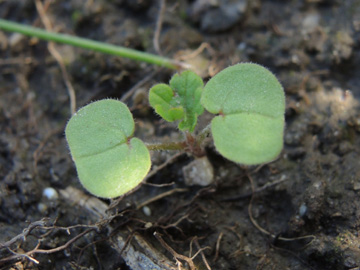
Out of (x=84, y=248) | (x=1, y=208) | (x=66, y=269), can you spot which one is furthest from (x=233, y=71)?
(x=1, y=208)

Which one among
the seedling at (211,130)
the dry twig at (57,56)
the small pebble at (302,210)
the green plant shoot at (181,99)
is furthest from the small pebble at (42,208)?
the small pebble at (302,210)

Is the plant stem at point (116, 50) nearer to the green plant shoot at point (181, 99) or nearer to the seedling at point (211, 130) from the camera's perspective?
the green plant shoot at point (181, 99)

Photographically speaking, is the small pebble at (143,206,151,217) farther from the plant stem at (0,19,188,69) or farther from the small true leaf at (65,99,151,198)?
the plant stem at (0,19,188,69)

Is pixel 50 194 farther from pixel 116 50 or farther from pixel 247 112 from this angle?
pixel 247 112

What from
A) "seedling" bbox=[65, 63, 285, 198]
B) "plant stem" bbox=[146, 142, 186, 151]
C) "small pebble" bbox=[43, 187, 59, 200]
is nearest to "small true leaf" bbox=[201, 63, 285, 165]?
"seedling" bbox=[65, 63, 285, 198]

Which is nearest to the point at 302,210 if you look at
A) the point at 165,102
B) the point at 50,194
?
the point at 165,102

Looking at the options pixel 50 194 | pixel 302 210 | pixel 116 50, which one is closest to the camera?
pixel 302 210
